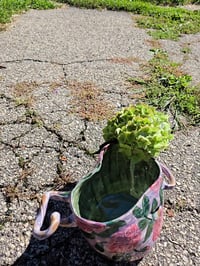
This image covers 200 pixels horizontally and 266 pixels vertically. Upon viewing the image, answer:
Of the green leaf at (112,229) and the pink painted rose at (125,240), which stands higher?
the green leaf at (112,229)

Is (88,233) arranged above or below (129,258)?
above

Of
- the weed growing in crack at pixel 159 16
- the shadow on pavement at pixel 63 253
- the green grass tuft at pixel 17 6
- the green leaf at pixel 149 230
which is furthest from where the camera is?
the green grass tuft at pixel 17 6

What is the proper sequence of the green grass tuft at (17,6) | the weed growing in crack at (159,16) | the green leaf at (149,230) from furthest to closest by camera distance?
the green grass tuft at (17,6) → the weed growing in crack at (159,16) → the green leaf at (149,230)

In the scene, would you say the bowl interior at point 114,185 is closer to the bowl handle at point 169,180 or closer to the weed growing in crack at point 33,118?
the bowl handle at point 169,180

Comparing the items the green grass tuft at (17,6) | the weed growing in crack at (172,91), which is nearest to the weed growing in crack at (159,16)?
the green grass tuft at (17,6)

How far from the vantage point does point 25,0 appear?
462cm

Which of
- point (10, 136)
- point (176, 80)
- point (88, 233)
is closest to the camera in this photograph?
point (88, 233)

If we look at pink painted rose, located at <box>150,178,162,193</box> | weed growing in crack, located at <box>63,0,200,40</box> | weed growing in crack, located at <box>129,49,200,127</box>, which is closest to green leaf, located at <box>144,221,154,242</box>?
pink painted rose, located at <box>150,178,162,193</box>

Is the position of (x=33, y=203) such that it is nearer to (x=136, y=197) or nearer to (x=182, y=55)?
(x=136, y=197)

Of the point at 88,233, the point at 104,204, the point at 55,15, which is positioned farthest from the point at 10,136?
the point at 55,15

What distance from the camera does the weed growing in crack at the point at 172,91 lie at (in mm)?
2561

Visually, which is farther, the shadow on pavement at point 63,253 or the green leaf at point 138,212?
the shadow on pavement at point 63,253

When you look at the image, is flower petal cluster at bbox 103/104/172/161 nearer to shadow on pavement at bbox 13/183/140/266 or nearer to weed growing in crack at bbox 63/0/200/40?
shadow on pavement at bbox 13/183/140/266

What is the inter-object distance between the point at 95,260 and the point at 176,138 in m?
0.99
